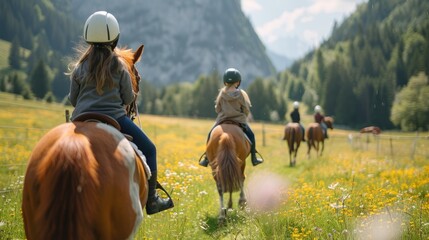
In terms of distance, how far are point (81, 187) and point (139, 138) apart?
1471 millimetres

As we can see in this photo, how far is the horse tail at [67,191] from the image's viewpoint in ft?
8.22

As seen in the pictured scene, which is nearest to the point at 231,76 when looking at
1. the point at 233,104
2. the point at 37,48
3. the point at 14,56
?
the point at 233,104

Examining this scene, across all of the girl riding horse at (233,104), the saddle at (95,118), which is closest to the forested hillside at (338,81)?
the girl riding horse at (233,104)

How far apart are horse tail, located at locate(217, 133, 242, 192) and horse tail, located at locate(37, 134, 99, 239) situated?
15.4 feet

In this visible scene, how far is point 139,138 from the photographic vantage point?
4.02m

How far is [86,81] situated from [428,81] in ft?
225

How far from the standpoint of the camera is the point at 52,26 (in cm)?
14112

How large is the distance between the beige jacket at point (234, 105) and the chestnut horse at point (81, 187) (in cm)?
541

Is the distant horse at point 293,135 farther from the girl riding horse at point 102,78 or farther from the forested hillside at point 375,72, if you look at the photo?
the forested hillside at point 375,72

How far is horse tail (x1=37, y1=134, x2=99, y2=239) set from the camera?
8.22ft

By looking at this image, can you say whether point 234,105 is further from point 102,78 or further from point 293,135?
point 293,135

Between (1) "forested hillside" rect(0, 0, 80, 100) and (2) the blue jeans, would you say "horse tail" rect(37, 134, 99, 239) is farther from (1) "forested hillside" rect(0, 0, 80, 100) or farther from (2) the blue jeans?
(1) "forested hillside" rect(0, 0, 80, 100)

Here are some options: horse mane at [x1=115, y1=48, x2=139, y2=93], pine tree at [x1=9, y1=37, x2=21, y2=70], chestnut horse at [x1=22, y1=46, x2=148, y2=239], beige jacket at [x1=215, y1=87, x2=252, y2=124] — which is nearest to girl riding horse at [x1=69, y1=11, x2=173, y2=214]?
horse mane at [x1=115, y1=48, x2=139, y2=93]

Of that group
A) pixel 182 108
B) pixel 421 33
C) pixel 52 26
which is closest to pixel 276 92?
pixel 182 108
